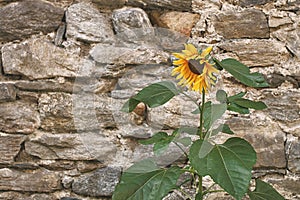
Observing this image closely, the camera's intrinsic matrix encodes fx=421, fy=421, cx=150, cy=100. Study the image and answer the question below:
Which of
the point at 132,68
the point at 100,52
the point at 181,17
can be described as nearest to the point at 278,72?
the point at 181,17

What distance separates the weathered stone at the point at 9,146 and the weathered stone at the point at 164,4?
0.63 m

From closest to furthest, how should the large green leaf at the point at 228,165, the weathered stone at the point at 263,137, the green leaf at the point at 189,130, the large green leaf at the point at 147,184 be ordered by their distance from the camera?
the large green leaf at the point at 228,165, the large green leaf at the point at 147,184, the green leaf at the point at 189,130, the weathered stone at the point at 263,137

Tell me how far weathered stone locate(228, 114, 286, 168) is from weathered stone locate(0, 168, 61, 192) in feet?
2.21

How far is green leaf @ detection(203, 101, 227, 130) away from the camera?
3.83ft

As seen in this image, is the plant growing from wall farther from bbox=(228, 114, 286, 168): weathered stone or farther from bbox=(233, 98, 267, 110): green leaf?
bbox=(228, 114, 286, 168): weathered stone

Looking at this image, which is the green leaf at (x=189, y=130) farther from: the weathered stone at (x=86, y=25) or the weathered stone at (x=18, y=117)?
the weathered stone at (x=18, y=117)

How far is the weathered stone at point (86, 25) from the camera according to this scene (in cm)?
150

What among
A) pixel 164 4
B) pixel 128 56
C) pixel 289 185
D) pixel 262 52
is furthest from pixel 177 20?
pixel 289 185

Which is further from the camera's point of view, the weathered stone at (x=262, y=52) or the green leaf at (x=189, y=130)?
the weathered stone at (x=262, y=52)

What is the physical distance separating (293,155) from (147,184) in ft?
2.03

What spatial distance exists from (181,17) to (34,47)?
538 mm

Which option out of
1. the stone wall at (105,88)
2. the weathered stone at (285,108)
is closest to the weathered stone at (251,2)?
the stone wall at (105,88)

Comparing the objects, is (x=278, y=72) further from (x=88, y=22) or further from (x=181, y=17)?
(x=88, y=22)

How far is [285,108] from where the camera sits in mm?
1496
